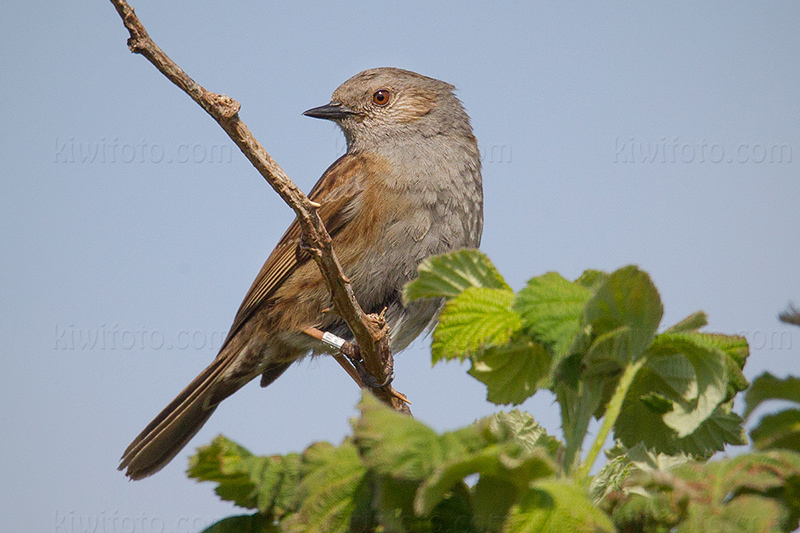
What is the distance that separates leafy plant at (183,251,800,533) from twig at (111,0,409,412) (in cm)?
100

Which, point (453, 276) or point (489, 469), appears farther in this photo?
point (453, 276)

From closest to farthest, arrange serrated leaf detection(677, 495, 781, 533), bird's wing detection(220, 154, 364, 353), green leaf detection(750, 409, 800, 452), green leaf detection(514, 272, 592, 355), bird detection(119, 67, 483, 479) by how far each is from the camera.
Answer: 1. serrated leaf detection(677, 495, 781, 533)
2. green leaf detection(750, 409, 800, 452)
3. green leaf detection(514, 272, 592, 355)
4. bird detection(119, 67, 483, 479)
5. bird's wing detection(220, 154, 364, 353)

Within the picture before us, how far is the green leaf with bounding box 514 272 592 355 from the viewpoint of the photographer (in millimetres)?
1164

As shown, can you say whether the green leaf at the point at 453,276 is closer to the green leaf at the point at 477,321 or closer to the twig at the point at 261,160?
the green leaf at the point at 477,321

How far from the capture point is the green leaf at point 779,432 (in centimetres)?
104

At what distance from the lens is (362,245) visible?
514 cm

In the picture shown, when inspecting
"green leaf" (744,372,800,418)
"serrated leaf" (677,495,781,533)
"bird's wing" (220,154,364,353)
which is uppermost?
"bird's wing" (220,154,364,353)

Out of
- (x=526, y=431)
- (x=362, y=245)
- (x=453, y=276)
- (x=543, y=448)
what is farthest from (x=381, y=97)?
(x=543, y=448)

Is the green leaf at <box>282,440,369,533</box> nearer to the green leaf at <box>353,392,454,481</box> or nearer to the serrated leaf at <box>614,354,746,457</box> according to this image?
the green leaf at <box>353,392,454,481</box>

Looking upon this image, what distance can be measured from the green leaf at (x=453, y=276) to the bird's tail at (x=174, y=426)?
4261mm

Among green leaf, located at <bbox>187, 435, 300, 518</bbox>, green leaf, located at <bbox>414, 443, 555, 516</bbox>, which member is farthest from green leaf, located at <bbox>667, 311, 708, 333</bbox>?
green leaf, located at <bbox>187, 435, 300, 518</bbox>

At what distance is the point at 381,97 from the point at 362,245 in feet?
5.99

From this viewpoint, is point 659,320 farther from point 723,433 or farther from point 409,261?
point 409,261

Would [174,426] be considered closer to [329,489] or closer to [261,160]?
[261,160]
